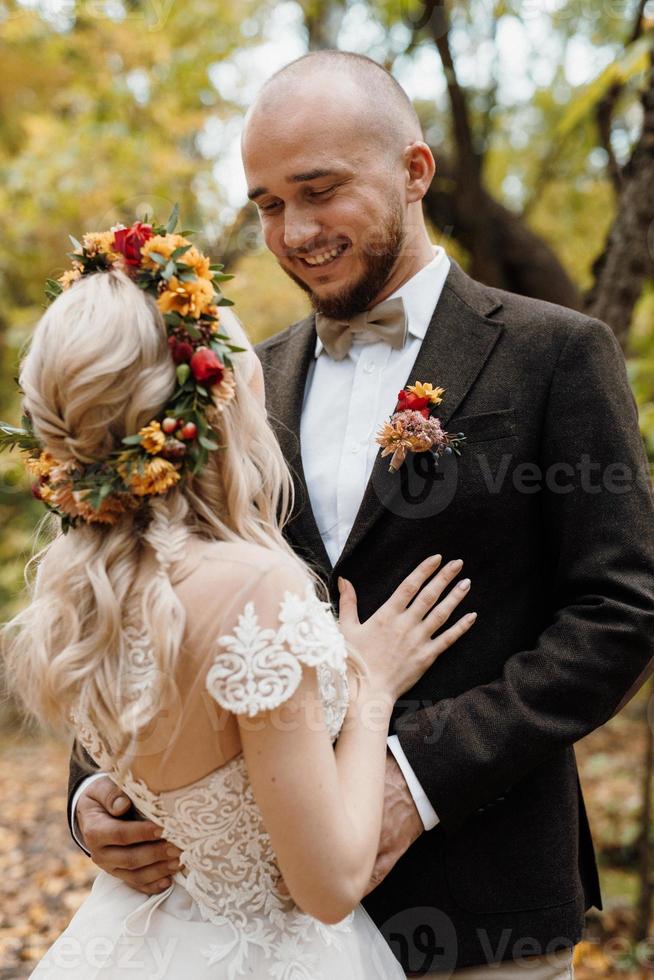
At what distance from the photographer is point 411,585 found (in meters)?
2.20

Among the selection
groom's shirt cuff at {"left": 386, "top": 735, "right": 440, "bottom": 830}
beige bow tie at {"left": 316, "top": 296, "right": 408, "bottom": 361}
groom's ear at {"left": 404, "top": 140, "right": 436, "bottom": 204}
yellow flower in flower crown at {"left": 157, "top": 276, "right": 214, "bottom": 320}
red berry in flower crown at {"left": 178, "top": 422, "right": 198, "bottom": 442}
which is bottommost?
groom's shirt cuff at {"left": 386, "top": 735, "right": 440, "bottom": 830}

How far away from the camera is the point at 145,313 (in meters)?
1.72

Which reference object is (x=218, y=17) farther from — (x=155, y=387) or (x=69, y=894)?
(x=155, y=387)

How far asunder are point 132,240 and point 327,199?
28.7 inches

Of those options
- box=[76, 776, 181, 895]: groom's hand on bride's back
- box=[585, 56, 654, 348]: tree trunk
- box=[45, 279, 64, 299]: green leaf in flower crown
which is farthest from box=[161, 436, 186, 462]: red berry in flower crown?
box=[585, 56, 654, 348]: tree trunk

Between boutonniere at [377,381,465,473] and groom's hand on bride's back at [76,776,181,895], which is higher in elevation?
boutonniere at [377,381,465,473]

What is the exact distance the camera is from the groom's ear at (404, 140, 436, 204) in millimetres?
2564

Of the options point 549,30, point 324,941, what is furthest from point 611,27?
point 324,941

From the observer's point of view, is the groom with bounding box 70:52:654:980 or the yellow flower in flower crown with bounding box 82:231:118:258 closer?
the yellow flower in flower crown with bounding box 82:231:118:258

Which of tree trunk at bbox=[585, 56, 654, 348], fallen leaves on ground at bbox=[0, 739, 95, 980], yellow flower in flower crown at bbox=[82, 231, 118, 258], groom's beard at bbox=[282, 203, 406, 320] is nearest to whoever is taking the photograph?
yellow flower in flower crown at bbox=[82, 231, 118, 258]

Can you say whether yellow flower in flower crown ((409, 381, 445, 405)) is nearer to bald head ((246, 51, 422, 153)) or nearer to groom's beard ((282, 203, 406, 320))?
groom's beard ((282, 203, 406, 320))

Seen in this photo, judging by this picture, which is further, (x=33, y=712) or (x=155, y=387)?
(x=33, y=712)

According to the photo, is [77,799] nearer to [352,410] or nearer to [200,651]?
[200,651]

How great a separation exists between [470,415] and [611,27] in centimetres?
553
